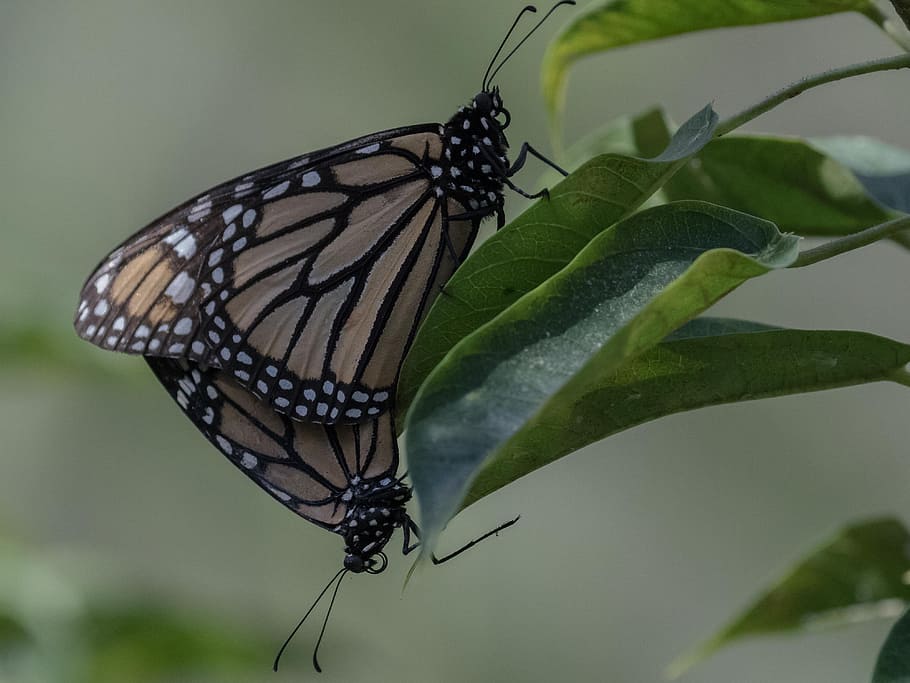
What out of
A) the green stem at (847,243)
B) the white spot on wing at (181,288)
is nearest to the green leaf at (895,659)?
the green stem at (847,243)

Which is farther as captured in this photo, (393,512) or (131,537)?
(131,537)

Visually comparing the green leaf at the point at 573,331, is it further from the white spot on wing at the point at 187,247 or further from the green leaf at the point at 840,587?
the white spot on wing at the point at 187,247

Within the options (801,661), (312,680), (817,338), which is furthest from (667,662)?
(817,338)

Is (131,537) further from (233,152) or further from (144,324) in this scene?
(144,324)

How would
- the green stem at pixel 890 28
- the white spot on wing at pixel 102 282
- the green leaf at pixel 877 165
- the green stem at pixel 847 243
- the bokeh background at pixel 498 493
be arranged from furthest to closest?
the bokeh background at pixel 498 493 → the white spot on wing at pixel 102 282 → the green leaf at pixel 877 165 → the green stem at pixel 890 28 → the green stem at pixel 847 243

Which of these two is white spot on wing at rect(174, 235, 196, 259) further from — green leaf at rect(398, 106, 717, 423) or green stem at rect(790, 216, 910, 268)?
green stem at rect(790, 216, 910, 268)

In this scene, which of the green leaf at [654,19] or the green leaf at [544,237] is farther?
the green leaf at [654,19]

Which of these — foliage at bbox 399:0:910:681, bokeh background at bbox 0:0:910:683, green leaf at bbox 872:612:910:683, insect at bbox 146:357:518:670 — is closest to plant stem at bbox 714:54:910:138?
foliage at bbox 399:0:910:681
